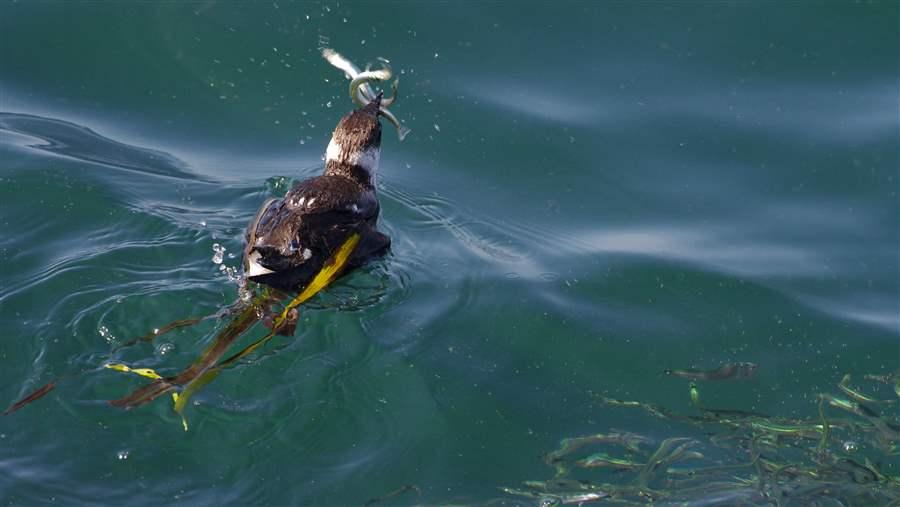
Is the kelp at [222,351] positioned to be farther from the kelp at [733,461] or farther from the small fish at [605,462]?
the small fish at [605,462]

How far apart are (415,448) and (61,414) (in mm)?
1571

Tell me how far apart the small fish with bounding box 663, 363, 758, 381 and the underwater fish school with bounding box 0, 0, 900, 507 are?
0.07ft

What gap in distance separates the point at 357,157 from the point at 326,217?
2.89ft

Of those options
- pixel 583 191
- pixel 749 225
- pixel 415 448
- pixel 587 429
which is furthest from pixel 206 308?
pixel 749 225

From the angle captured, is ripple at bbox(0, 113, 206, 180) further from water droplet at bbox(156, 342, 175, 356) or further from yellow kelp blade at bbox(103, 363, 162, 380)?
yellow kelp blade at bbox(103, 363, 162, 380)

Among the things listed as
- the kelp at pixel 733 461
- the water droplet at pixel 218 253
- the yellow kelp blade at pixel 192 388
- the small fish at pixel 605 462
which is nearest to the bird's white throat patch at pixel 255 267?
the water droplet at pixel 218 253

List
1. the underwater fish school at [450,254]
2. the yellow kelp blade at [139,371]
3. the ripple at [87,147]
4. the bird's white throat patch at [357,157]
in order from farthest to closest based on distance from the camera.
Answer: the ripple at [87,147] → the bird's white throat patch at [357,157] → the underwater fish school at [450,254] → the yellow kelp blade at [139,371]

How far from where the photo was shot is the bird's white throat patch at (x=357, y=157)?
714 centimetres

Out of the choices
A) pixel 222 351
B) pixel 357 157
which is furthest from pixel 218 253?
pixel 222 351

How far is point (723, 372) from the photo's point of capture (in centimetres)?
629

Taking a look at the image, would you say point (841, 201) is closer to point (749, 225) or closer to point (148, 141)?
point (749, 225)

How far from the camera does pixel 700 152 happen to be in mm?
7859

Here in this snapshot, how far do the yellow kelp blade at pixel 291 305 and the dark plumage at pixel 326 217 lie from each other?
4 cm

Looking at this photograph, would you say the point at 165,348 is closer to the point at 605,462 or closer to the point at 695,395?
the point at 605,462
